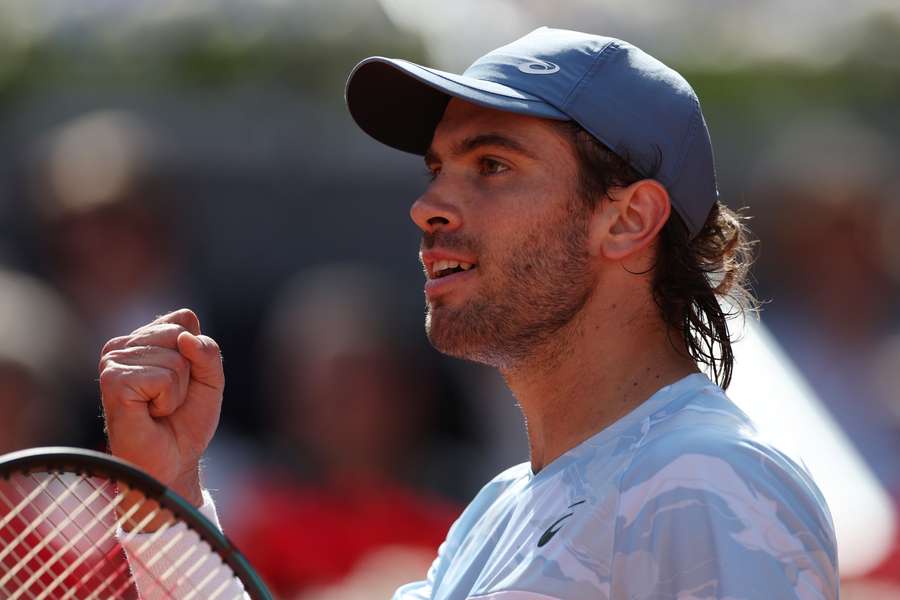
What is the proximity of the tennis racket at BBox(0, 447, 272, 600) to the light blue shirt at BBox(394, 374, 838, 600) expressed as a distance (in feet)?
1.44

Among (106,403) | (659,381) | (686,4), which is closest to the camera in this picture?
(659,381)

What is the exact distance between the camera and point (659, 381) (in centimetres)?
255

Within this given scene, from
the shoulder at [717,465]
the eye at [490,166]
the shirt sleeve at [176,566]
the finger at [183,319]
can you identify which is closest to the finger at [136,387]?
the finger at [183,319]

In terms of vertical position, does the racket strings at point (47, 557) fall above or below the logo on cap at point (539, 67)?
below

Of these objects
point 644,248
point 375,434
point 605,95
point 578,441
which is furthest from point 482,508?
point 375,434

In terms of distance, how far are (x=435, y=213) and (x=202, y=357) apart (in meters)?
0.53

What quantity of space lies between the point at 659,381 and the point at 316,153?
3207mm

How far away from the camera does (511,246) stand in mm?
2693

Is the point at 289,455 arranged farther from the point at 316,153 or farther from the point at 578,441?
the point at 578,441

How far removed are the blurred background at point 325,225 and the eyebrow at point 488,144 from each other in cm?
193

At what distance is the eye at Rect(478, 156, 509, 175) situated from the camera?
2.73 metres

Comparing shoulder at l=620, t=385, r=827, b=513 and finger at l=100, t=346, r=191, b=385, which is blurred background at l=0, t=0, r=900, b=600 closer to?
finger at l=100, t=346, r=191, b=385

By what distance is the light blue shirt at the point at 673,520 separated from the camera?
202 centimetres

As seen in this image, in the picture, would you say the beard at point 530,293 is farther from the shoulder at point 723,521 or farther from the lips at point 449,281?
the shoulder at point 723,521
